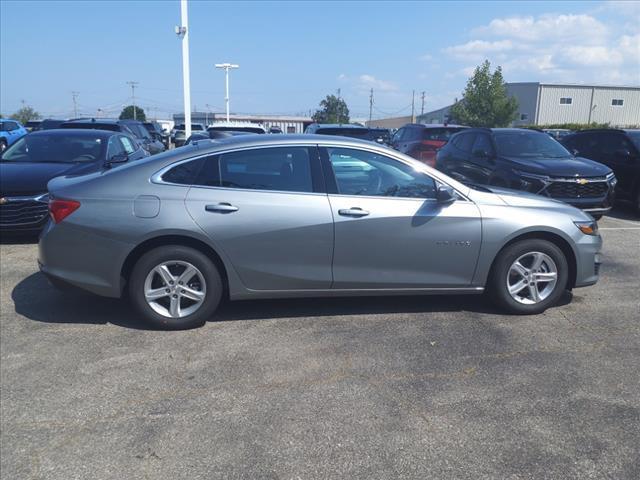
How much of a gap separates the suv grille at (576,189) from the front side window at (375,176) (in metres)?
4.64

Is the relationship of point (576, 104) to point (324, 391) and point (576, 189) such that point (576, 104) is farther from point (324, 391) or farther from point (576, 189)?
point (324, 391)

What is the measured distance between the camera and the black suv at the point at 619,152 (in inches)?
429

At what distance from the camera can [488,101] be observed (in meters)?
47.2

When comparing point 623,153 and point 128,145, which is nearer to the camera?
point 128,145

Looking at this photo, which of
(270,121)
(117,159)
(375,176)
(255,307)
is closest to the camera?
(375,176)

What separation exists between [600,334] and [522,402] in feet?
5.24

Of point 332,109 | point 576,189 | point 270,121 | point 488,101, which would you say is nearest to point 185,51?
point 576,189

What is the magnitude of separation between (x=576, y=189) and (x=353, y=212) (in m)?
5.71

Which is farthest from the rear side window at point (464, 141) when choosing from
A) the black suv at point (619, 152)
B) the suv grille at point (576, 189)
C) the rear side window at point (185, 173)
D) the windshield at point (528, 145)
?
the rear side window at point (185, 173)

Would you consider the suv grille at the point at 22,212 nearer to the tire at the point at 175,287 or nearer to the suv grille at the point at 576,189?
the tire at the point at 175,287

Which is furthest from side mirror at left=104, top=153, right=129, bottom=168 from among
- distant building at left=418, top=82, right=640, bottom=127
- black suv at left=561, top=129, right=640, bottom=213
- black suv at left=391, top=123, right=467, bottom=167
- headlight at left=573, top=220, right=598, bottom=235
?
distant building at left=418, top=82, right=640, bottom=127

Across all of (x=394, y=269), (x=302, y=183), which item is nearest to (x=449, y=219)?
(x=394, y=269)

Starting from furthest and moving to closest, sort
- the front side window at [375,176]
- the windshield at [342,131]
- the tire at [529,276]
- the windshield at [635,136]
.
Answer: the windshield at [342,131]
the windshield at [635,136]
the tire at [529,276]
the front side window at [375,176]

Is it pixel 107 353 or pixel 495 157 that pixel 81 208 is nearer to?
pixel 107 353
